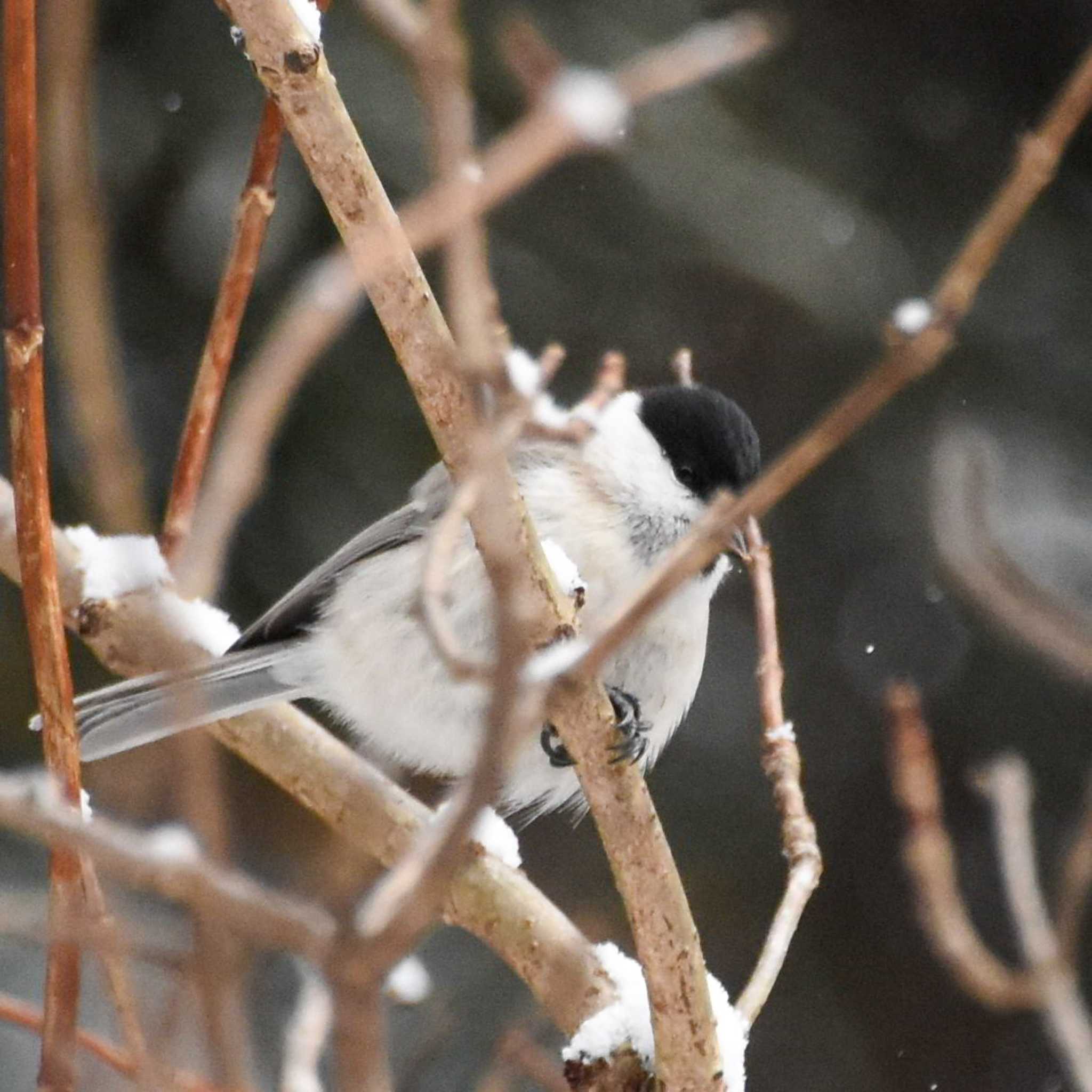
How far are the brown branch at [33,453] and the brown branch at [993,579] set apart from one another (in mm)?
497

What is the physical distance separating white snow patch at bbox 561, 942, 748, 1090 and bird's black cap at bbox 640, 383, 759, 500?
73 cm

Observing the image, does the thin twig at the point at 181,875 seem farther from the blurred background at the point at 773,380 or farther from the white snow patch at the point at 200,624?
A: the blurred background at the point at 773,380

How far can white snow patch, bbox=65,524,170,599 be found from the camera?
1.65 metres

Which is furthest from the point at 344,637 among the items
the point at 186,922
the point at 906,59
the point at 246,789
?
the point at 906,59

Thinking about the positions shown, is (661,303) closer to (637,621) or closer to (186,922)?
(186,922)

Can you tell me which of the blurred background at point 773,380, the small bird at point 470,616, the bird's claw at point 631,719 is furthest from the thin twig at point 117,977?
the blurred background at point 773,380

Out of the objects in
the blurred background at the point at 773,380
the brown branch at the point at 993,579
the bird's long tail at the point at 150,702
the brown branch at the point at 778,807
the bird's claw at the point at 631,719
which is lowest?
the brown branch at the point at 993,579

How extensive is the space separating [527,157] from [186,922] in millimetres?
2194

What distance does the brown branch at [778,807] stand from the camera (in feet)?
4.42

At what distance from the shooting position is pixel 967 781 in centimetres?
294

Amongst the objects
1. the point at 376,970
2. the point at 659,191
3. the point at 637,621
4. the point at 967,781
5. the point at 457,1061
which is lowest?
the point at 376,970

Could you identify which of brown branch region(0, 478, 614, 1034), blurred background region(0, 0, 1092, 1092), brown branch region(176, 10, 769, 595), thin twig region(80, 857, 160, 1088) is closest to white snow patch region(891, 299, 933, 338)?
brown branch region(176, 10, 769, 595)

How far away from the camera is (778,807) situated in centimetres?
143

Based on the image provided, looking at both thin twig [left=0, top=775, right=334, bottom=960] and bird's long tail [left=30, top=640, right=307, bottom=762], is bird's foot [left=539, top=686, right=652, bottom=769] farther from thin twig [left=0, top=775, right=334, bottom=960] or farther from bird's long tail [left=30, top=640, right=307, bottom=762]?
thin twig [left=0, top=775, right=334, bottom=960]
